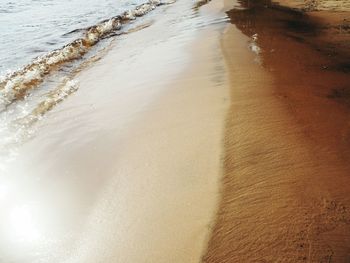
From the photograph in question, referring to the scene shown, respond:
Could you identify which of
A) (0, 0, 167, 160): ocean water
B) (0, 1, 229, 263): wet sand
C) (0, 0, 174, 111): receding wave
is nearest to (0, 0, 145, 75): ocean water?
(0, 0, 167, 160): ocean water

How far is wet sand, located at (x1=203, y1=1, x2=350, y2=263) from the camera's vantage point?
296cm

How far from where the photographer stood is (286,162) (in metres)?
4.00

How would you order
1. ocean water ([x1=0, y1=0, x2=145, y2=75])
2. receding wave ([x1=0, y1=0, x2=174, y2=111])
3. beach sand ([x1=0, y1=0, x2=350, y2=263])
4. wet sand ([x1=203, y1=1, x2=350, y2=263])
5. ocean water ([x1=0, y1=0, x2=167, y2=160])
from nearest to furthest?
1. wet sand ([x1=203, y1=1, x2=350, y2=263])
2. beach sand ([x1=0, y1=0, x2=350, y2=263])
3. ocean water ([x1=0, y1=0, x2=167, y2=160])
4. receding wave ([x1=0, y1=0, x2=174, y2=111])
5. ocean water ([x1=0, y1=0, x2=145, y2=75])

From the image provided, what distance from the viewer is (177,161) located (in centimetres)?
423

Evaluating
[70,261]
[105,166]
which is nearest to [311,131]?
[105,166]

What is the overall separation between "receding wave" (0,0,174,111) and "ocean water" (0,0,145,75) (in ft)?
1.47

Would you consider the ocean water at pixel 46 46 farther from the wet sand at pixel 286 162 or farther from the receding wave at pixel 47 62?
the wet sand at pixel 286 162

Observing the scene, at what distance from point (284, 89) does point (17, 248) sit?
4.72 m

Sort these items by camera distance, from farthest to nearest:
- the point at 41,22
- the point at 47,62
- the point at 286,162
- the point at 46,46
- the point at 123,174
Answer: the point at 41,22, the point at 46,46, the point at 47,62, the point at 123,174, the point at 286,162

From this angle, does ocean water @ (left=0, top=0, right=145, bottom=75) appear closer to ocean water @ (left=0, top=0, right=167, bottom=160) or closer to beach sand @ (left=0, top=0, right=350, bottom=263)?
ocean water @ (left=0, top=0, right=167, bottom=160)

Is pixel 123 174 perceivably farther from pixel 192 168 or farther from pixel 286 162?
pixel 286 162

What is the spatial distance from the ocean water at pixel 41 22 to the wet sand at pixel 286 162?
21.5 feet

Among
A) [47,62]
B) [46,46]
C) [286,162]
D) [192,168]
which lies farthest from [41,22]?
[286,162]

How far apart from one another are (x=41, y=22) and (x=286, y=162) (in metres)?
14.0
